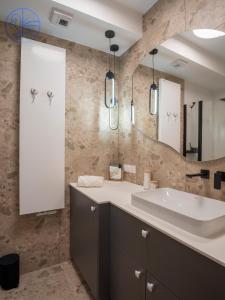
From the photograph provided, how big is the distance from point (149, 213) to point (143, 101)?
3.99 ft

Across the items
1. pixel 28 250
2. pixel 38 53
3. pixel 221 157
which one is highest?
pixel 38 53

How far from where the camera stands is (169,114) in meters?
1.65

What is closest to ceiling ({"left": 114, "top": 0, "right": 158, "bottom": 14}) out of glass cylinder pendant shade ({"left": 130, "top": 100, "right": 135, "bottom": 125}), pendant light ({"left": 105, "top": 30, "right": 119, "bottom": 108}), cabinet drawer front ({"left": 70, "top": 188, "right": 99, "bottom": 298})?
pendant light ({"left": 105, "top": 30, "right": 119, "bottom": 108})

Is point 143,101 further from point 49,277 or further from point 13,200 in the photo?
point 49,277

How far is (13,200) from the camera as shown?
5.88 ft

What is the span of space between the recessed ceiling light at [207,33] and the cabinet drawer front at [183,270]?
4.42 ft

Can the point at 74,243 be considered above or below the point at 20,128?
below

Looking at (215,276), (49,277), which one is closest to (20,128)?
(49,277)

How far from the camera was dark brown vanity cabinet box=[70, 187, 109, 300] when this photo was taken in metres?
1.42

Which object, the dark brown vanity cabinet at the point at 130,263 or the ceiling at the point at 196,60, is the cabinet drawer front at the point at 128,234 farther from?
the ceiling at the point at 196,60

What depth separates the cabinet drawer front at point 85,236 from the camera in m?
1.46

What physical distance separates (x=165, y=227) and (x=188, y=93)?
1043 mm

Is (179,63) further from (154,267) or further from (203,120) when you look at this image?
(154,267)

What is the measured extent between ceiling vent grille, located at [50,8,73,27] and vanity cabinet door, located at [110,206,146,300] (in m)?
1.67
